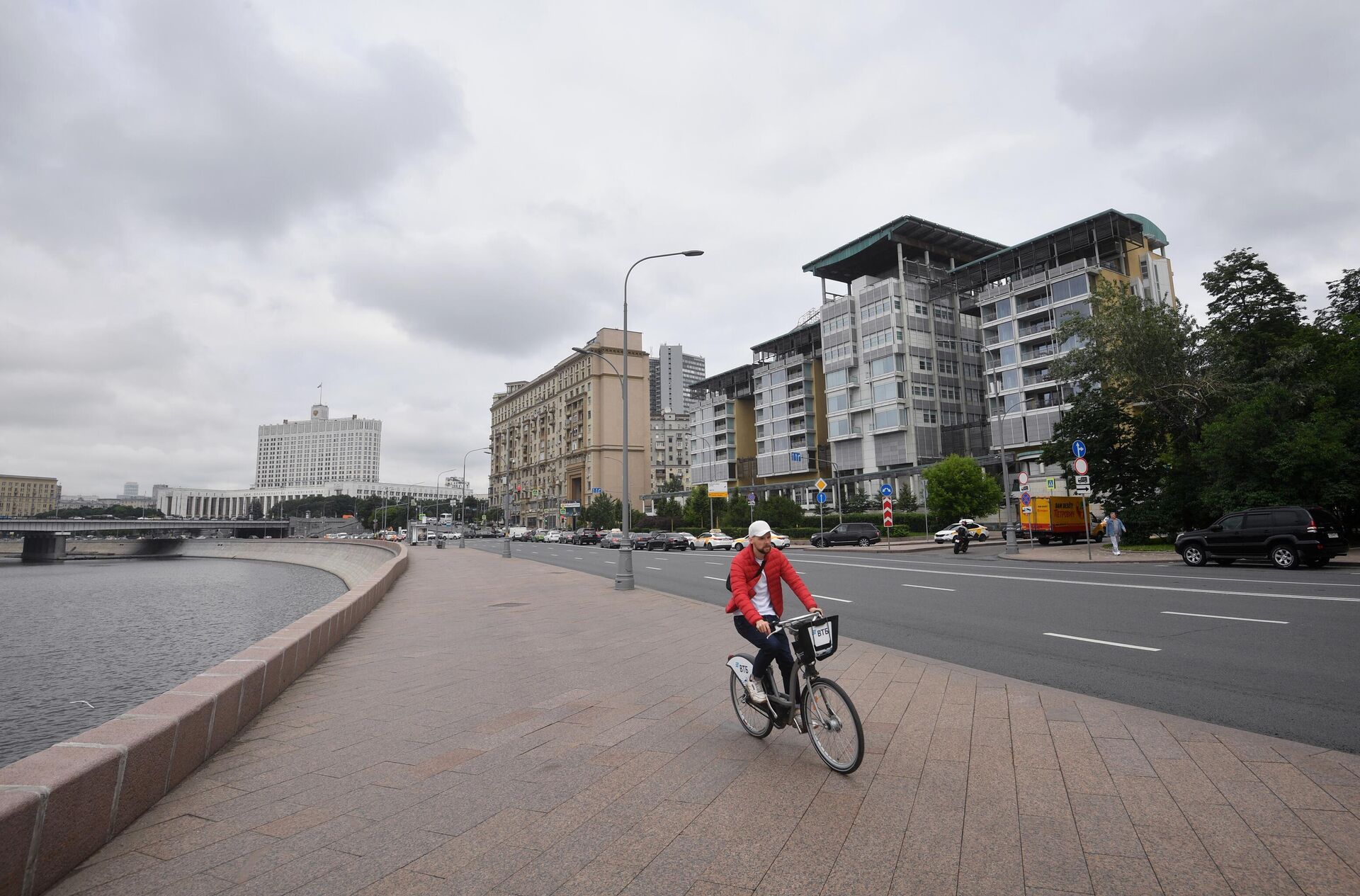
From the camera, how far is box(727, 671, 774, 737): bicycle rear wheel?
5.21 metres

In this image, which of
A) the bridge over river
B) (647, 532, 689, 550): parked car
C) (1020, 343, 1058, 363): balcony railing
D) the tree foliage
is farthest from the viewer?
the bridge over river

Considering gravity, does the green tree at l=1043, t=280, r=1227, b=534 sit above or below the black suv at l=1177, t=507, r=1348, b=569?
above

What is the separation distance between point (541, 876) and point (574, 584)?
16687mm

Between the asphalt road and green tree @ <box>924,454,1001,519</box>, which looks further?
green tree @ <box>924,454,1001,519</box>

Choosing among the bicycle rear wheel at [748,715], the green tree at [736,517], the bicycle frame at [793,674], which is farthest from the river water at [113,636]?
the green tree at [736,517]

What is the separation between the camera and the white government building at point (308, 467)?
17262 cm

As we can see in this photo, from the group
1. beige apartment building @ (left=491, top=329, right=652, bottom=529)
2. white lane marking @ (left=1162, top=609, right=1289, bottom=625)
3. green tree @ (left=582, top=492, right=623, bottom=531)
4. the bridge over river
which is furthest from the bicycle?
beige apartment building @ (left=491, top=329, right=652, bottom=529)

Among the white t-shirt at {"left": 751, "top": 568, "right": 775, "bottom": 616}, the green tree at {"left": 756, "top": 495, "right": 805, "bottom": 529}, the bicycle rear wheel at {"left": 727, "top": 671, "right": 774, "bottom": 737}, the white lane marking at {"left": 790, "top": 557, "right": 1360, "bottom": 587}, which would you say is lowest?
the white lane marking at {"left": 790, "top": 557, "right": 1360, "bottom": 587}

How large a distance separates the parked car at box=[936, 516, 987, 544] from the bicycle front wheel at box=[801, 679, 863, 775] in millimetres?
35672

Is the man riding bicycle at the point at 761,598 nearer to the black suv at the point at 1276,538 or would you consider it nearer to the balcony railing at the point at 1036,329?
the black suv at the point at 1276,538

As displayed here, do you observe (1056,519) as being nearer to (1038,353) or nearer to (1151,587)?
(1151,587)

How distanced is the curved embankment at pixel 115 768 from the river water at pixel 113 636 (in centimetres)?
332

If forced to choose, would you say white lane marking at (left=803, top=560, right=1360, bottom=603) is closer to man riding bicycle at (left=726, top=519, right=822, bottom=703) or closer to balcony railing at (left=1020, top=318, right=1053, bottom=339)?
man riding bicycle at (left=726, top=519, right=822, bottom=703)

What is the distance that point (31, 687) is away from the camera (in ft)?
36.8
